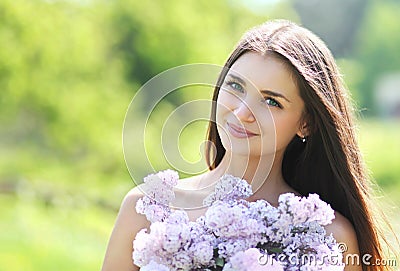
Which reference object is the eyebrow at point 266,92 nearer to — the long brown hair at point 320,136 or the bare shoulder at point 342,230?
the long brown hair at point 320,136

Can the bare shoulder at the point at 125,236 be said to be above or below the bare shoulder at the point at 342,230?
below

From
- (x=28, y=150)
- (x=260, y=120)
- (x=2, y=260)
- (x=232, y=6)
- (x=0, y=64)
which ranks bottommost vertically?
(x=260, y=120)

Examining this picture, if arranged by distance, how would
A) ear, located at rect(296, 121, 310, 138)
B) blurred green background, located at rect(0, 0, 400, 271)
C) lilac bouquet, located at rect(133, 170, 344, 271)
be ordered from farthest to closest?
blurred green background, located at rect(0, 0, 400, 271) < ear, located at rect(296, 121, 310, 138) < lilac bouquet, located at rect(133, 170, 344, 271)

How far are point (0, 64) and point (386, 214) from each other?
32.9 ft

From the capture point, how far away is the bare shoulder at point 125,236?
1.97 meters

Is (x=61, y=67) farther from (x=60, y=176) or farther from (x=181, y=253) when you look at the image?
(x=181, y=253)

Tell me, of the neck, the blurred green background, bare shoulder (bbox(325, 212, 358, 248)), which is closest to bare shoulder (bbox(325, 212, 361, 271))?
bare shoulder (bbox(325, 212, 358, 248))

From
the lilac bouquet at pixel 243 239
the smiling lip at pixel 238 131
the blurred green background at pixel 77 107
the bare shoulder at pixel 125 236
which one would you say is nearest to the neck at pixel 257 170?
the smiling lip at pixel 238 131

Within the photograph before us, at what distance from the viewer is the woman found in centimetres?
187

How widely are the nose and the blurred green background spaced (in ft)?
21.1

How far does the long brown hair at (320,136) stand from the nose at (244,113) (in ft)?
0.55

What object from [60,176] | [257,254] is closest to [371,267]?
[257,254]

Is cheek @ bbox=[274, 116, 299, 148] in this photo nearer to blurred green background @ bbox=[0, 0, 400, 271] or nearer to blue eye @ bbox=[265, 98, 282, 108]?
blue eye @ bbox=[265, 98, 282, 108]

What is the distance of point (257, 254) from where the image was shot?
140 centimetres
